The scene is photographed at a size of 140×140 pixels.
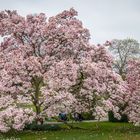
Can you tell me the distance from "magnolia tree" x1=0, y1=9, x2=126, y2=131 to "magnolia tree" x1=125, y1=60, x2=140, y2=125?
0.95m

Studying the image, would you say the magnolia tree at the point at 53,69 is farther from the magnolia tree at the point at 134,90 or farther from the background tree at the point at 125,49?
the background tree at the point at 125,49

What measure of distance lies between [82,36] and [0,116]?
9.31 metres

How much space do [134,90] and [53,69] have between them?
23.6 feet

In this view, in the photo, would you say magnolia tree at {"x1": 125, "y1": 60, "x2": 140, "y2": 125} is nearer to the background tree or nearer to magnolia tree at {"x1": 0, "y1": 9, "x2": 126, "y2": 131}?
magnolia tree at {"x1": 0, "y1": 9, "x2": 126, "y2": 131}

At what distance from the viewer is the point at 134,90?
1261 inches

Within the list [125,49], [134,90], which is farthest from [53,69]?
[125,49]

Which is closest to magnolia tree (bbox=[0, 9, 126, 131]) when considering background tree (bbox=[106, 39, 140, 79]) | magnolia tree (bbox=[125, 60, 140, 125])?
magnolia tree (bbox=[125, 60, 140, 125])

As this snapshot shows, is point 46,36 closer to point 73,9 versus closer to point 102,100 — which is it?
point 73,9

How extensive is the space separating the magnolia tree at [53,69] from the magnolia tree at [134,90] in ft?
3.12

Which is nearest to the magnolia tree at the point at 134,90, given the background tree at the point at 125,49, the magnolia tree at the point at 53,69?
the magnolia tree at the point at 53,69

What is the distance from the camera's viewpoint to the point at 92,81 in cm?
2947

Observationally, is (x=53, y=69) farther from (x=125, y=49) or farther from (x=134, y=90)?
(x=125, y=49)

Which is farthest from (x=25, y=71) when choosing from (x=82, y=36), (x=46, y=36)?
(x=82, y=36)

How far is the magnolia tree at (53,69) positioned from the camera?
28078 mm
